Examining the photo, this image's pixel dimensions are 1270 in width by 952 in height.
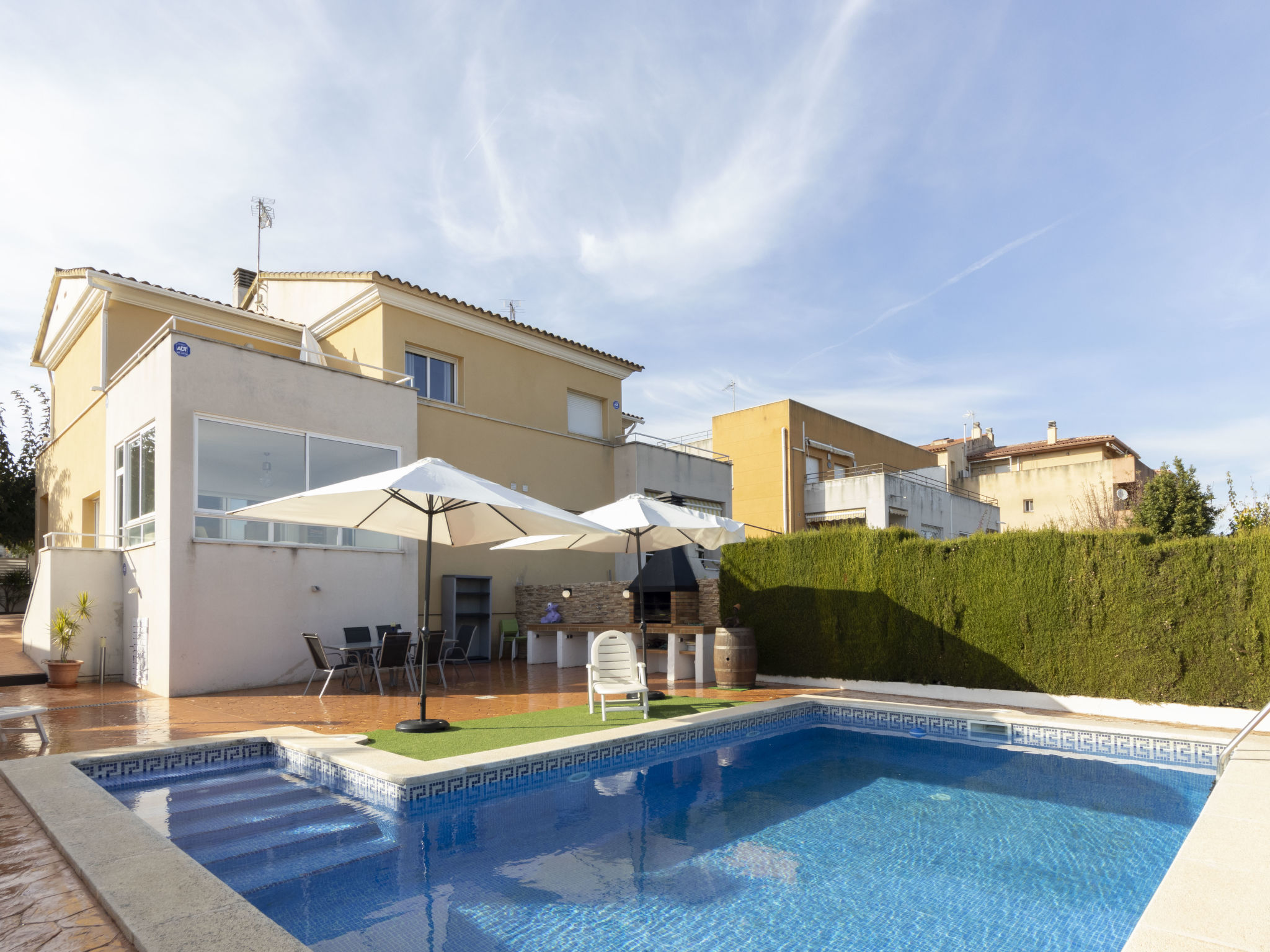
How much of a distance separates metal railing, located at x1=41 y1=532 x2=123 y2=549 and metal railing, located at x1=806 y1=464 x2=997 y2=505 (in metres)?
23.5

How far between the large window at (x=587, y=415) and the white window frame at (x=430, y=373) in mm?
3496

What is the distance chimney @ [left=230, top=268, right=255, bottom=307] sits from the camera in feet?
70.3

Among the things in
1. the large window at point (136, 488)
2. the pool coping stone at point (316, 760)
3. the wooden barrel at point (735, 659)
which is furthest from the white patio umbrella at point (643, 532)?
the large window at point (136, 488)

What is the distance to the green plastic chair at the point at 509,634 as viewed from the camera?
16.5 meters

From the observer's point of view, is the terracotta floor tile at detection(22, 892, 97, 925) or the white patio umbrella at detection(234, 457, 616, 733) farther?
the white patio umbrella at detection(234, 457, 616, 733)

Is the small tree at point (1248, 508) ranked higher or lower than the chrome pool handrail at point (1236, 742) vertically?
higher

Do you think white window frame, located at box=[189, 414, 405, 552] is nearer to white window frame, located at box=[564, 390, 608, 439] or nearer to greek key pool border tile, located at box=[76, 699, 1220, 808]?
greek key pool border tile, located at box=[76, 699, 1220, 808]

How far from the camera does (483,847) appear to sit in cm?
535

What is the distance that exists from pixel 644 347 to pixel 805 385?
34.8 ft

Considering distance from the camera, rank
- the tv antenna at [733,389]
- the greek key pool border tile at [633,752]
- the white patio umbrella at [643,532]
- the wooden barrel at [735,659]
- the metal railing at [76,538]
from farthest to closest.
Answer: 1. the tv antenna at [733,389]
2. the metal railing at [76,538]
3. the wooden barrel at [735,659]
4. the white patio umbrella at [643,532]
5. the greek key pool border tile at [633,752]

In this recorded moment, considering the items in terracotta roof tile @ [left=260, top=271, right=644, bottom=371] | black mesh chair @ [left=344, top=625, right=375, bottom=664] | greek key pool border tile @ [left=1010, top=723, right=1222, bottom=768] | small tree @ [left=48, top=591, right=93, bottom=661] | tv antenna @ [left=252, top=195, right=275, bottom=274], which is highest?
tv antenna @ [left=252, top=195, right=275, bottom=274]

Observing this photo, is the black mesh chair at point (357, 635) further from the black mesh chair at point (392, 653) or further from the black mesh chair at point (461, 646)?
the black mesh chair at point (461, 646)

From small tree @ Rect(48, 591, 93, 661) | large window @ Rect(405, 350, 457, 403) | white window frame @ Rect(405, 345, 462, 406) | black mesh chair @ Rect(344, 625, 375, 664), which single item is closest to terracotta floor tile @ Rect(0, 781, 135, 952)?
black mesh chair @ Rect(344, 625, 375, 664)

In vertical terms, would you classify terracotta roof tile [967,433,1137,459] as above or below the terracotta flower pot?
above
